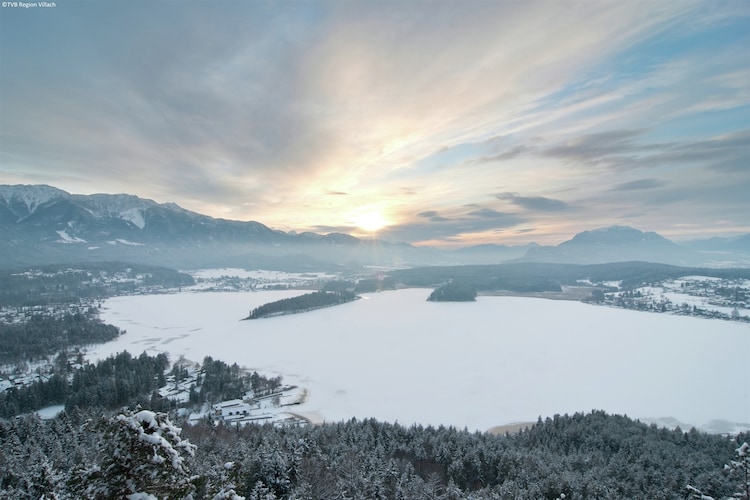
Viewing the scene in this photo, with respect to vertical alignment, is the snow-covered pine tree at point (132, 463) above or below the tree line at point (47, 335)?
above

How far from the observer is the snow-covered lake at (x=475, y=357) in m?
42.8

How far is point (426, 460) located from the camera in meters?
29.2

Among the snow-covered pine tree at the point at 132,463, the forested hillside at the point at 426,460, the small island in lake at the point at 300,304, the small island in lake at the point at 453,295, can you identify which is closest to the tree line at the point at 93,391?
the forested hillside at the point at 426,460

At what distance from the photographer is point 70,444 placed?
91.9 ft

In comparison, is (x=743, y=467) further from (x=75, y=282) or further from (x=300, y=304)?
(x=75, y=282)

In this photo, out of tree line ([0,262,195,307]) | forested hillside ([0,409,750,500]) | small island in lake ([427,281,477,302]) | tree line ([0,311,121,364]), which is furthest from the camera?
small island in lake ([427,281,477,302])

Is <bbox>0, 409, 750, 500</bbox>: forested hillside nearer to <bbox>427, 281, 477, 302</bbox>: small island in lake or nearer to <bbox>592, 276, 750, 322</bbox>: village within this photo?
<bbox>427, 281, 477, 302</bbox>: small island in lake

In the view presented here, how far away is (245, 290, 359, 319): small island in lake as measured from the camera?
9999 cm

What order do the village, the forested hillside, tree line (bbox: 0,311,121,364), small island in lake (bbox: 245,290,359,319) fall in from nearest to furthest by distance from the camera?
the forested hillside, tree line (bbox: 0,311,121,364), small island in lake (bbox: 245,290,359,319), the village

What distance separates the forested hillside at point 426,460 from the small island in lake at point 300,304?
206 ft

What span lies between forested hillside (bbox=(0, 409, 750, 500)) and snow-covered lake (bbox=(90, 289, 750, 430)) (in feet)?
26.1

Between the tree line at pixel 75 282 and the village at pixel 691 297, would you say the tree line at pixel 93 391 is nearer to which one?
the tree line at pixel 75 282

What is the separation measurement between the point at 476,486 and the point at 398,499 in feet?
36.4

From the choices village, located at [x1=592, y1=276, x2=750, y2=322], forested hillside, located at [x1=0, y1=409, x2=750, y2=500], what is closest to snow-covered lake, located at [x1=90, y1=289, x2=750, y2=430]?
forested hillside, located at [x1=0, y1=409, x2=750, y2=500]
